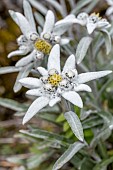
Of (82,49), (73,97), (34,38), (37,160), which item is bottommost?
(73,97)

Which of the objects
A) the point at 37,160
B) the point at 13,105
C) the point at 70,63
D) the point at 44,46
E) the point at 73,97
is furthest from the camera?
the point at 37,160

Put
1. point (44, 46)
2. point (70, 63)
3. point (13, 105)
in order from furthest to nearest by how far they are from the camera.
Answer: point (13, 105) < point (44, 46) < point (70, 63)

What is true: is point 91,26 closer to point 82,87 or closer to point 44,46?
point 44,46

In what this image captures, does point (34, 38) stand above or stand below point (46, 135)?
above

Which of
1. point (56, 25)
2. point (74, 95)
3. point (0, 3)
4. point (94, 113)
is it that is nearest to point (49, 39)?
point (56, 25)

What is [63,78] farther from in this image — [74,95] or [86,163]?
[86,163]

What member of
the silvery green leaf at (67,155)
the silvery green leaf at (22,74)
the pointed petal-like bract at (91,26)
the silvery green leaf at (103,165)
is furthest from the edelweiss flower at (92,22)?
the silvery green leaf at (103,165)

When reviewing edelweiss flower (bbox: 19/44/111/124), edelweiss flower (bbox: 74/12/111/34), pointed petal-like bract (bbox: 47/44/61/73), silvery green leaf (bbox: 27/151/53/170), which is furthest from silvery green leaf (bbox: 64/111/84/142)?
silvery green leaf (bbox: 27/151/53/170)

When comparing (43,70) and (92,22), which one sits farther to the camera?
(92,22)

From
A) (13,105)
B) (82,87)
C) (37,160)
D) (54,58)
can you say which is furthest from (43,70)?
(37,160)
